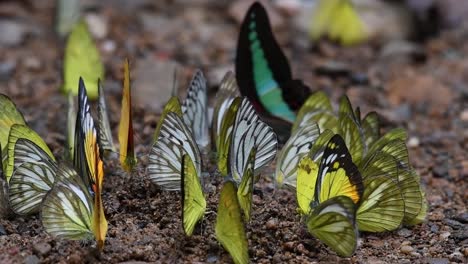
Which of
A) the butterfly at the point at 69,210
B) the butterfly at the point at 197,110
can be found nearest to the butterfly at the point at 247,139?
the butterfly at the point at 197,110

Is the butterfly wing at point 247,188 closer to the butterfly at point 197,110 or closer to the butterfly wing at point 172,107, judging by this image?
the butterfly wing at point 172,107

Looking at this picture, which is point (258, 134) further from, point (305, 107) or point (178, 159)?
point (305, 107)

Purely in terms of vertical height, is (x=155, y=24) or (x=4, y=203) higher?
(x=155, y=24)

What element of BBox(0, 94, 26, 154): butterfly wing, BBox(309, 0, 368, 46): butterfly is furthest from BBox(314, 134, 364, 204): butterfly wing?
BBox(309, 0, 368, 46): butterfly

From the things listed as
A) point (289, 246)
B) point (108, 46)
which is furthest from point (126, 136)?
point (108, 46)

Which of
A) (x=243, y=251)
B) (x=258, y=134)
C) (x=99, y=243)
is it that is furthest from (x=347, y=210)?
(x=99, y=243)

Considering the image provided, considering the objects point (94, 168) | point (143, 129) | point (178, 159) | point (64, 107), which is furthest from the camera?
point (64, 107)
